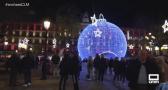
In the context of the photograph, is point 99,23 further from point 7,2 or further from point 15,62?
point 15,62

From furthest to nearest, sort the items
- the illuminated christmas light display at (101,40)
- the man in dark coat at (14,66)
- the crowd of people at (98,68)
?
the illuminated christmas light display at (101,40) < the man in dark coat at (14,66) < the crowd of people at (98,68)

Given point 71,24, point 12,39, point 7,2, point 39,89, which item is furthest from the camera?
point 12,39

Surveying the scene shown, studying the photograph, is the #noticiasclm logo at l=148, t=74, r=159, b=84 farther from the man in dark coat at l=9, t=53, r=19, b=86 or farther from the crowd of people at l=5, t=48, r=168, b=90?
the man in dark coat at l=9, t=53, r=19, b=86

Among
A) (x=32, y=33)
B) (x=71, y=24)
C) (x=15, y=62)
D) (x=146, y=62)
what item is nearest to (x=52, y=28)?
(x=32, y=33)

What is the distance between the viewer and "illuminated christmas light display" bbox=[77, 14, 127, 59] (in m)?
51.9

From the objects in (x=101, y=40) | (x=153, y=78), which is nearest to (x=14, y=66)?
(x=153, y=78)

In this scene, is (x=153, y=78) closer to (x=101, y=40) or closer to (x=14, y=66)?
(x=14, y=66)

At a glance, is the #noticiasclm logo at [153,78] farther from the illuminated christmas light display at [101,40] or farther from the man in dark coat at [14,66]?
the illuminated christmas light display at [101,40]

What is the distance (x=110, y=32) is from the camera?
52.3 m

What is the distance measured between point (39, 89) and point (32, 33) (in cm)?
11632

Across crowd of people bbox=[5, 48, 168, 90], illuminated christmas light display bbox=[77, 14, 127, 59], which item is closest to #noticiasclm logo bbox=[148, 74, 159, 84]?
crowd of people bbox=[5, 48, 168, 90]

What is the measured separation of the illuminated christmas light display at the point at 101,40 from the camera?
51.9 m

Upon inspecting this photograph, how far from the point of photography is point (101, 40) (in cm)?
5275

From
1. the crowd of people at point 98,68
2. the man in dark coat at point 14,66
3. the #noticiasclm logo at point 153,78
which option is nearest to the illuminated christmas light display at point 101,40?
the crowd of people at point 98,68
